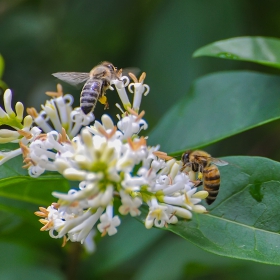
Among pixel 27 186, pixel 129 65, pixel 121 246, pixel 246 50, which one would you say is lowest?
pixel 121 246

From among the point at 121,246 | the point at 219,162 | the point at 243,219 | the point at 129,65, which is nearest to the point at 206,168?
Result: the point at 219,162

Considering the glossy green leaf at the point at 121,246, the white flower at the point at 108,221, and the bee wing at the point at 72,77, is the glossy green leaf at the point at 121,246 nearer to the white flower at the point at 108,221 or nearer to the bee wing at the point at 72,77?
the bee wing at the point at 72,77

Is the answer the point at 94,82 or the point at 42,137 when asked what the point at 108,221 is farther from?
the point at 94,82

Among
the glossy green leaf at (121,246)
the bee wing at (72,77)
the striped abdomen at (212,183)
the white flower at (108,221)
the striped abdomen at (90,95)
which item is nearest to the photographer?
the white flower at (108,221)

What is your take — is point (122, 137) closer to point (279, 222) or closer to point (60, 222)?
point (60, 222)

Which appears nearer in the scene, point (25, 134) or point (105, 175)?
point (105, 175)

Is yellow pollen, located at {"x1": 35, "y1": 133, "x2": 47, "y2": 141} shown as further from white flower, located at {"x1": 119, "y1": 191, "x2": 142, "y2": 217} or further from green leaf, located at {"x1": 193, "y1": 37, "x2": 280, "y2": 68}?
green leaf, located at {"x1": 193, "y1": 37, "x2": 280, "y2": 68}

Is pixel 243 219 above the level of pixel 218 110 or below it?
below

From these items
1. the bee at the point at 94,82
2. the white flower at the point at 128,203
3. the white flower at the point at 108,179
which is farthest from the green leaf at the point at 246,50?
the white flower at the point at 128,203

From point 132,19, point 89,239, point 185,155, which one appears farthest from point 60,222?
point 132,19
